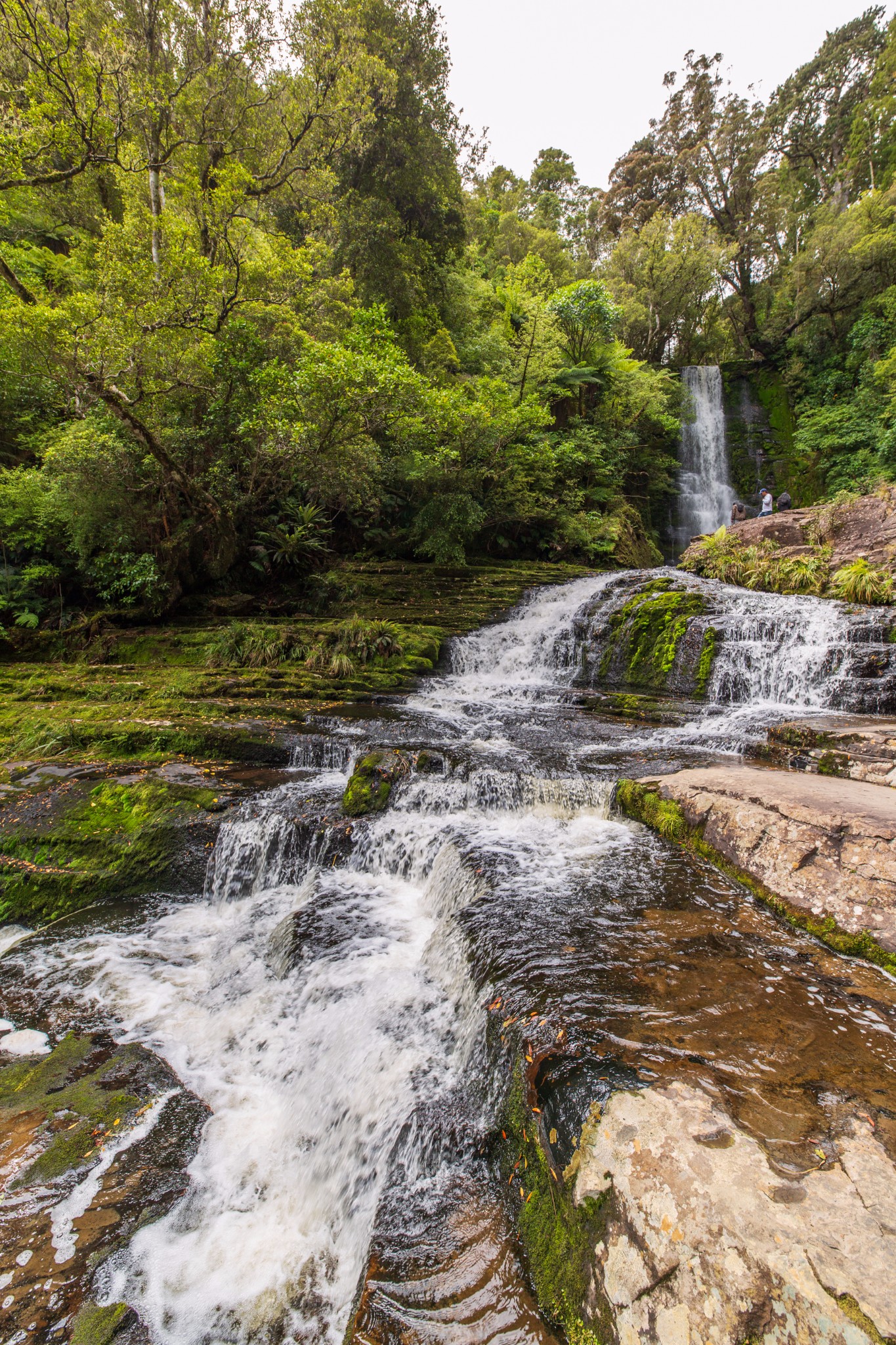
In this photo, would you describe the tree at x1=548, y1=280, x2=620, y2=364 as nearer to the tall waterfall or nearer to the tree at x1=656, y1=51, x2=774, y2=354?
the tall waterfall

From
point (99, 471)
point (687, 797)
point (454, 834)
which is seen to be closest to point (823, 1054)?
point (687, 797)

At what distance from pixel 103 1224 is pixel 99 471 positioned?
→ 10.2m

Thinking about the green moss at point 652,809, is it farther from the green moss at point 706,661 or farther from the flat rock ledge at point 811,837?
the green moss at point 706,661

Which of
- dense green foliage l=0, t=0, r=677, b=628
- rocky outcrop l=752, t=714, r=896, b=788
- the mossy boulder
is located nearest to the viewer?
rocky outcrop l=752, t=714, r=896, b=788

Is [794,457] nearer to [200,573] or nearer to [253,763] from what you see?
[200,573]

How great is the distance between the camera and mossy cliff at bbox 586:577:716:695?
8750 millimetres

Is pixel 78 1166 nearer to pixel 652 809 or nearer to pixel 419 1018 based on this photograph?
pixel 419 1018

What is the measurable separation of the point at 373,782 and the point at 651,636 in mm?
6237

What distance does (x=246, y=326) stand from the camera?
9414mm

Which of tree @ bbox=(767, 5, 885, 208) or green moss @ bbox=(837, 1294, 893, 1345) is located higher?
tree @ bbox=(767, 5, 885, 208)

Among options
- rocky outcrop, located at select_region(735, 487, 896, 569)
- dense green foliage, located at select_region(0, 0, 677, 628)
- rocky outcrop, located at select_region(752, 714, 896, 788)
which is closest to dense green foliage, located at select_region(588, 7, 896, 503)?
rocky outcrop, located at select_region(735, 487, 896, 569)

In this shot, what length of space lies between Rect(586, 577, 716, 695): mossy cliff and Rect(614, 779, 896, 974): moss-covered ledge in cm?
434

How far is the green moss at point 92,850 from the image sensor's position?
4.55 meters

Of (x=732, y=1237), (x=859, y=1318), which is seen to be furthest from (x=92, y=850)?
(x=859, y=1318)
